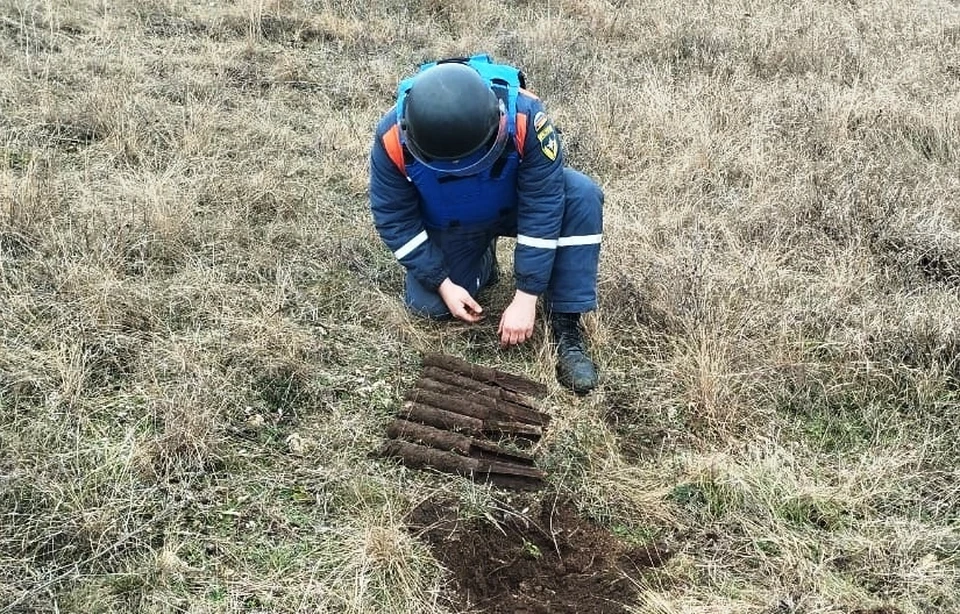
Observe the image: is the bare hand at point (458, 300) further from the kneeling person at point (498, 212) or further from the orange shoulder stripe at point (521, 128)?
the orange shoulder stripe at point (521, 128)

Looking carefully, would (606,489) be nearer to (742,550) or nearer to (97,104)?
(742,550)

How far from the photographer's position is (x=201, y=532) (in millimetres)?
2273

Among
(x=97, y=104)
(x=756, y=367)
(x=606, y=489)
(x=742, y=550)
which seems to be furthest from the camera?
(x=97, y=104)

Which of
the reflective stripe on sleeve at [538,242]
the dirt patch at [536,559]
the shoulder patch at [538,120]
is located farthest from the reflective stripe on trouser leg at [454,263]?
the dirt patch at [536,559]

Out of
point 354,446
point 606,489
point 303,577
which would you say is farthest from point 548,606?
point 354,446

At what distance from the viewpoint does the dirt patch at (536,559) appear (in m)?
2.16

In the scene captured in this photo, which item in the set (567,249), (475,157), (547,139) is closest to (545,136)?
(547,139)

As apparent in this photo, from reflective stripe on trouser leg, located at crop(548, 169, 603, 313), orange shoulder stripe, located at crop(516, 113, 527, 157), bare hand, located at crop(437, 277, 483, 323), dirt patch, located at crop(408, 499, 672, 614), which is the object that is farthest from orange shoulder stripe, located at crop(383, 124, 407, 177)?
dirt patch, located at crop(408, 499, 672, 614)

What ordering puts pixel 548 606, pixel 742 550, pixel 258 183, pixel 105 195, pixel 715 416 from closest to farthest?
1. pixel 548 606
2. pixel 742 550
3. pixel 715 416
4. pixel 105 195
5. pixel 258 183

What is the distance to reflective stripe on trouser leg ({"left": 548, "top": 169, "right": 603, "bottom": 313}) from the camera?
3.04 metres

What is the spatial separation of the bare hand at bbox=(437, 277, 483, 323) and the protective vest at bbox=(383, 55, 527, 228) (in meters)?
0.27

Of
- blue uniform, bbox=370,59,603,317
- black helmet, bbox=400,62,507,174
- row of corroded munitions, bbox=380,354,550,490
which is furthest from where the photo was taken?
blue uniform, bbox=370,59,603,317

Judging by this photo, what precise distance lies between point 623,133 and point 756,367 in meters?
2.26

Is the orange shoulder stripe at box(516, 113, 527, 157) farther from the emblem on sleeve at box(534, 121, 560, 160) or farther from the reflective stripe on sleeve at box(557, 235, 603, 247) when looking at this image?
the reflective stripe on sleeve at box(557, 235, 603, 247)
